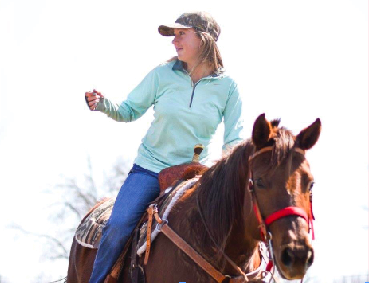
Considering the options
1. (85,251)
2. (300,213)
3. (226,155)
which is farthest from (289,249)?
(85,251)

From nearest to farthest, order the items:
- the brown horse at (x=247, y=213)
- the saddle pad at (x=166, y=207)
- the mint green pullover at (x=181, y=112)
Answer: the brown horse at (x=247, y=213), the saddle pad at (x=166, y=207), the mint green pullover at (x=181, y=112)

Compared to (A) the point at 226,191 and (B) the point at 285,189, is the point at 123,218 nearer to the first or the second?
(A) the point at 226,191

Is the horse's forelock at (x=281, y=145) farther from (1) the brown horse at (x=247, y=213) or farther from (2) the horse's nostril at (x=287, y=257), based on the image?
(2) the horse's nostril at (x=287, y=257)

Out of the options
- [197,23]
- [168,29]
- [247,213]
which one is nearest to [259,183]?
[247,213]

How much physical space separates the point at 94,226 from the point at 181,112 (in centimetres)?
166

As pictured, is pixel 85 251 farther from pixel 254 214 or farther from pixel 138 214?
pixel 254 214

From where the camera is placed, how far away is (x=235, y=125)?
683cm

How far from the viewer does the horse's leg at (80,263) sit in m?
7.50

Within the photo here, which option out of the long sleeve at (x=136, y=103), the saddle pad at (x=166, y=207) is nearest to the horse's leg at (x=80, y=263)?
the saddle pad at (x=166, y=207)

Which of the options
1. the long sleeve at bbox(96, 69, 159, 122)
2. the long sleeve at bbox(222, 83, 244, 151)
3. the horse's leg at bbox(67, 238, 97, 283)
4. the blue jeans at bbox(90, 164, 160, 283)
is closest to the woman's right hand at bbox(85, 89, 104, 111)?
the long sleeve at bbox(96, 69, 159, 122)

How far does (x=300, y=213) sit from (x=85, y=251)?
11.1 ft

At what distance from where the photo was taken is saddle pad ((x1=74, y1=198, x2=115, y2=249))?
7.39 meters

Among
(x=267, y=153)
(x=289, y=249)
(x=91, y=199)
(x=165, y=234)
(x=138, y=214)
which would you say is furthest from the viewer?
(x=91, y=199)

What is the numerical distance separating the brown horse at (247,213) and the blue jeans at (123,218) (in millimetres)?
205
